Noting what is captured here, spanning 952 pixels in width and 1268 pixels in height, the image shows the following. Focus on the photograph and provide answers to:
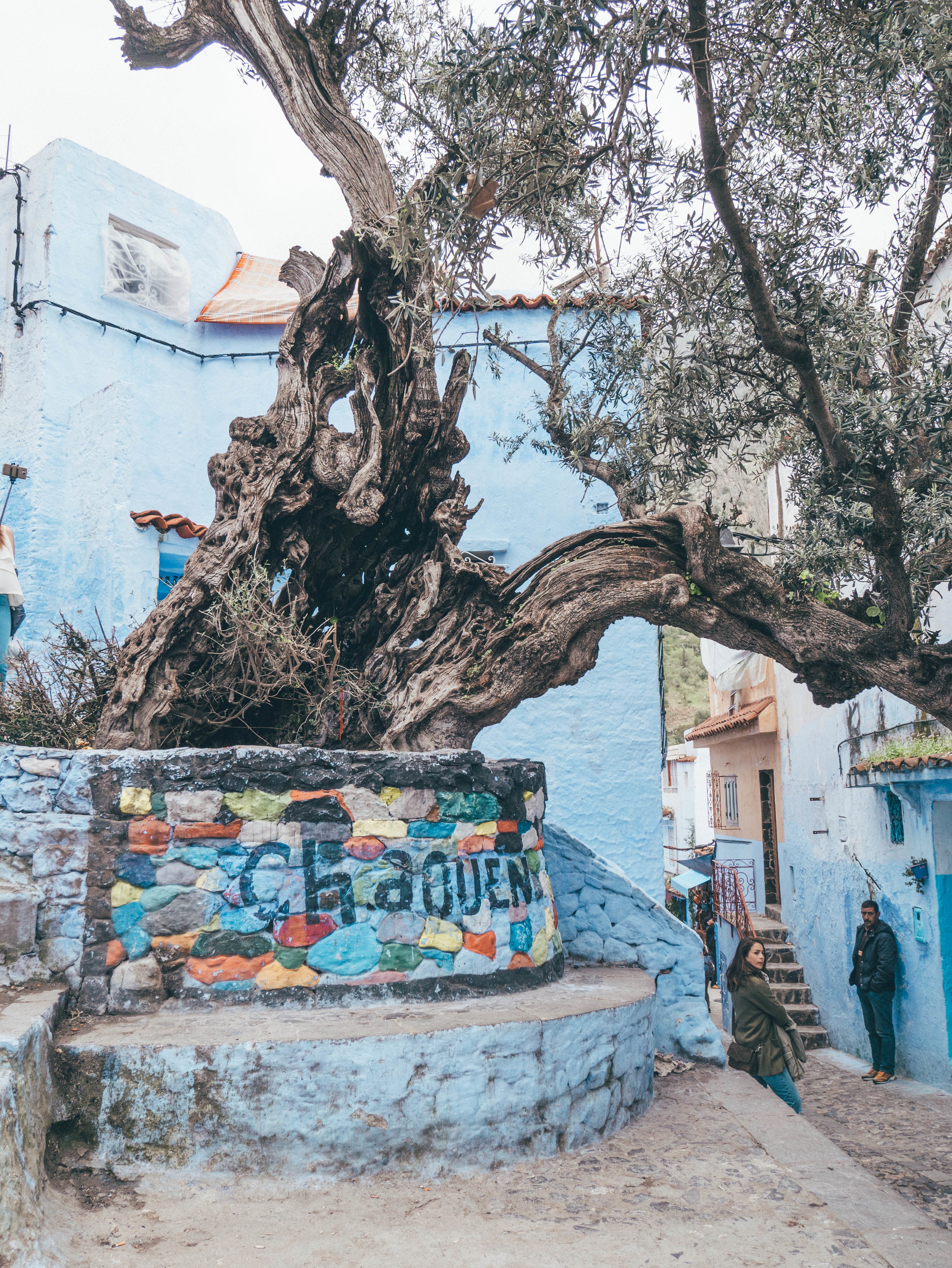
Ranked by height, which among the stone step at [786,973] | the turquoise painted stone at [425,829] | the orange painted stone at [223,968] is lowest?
the stone step at [786,973]

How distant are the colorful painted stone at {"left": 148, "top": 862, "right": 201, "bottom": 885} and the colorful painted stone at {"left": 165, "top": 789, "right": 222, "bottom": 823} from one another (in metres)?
0.23

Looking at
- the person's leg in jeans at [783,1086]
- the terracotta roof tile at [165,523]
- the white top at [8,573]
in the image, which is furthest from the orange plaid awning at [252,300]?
the person's leg in jeans at [783,1086]

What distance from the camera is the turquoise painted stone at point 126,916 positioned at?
483 centimetres

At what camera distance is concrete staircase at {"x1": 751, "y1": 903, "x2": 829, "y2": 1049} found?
42.9ft

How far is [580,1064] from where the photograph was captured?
5.08 metres

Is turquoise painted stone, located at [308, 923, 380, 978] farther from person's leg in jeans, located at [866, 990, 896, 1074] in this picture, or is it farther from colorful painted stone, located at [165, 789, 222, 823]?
person's leg in jeans, located at [866, 990, 896, 1074]

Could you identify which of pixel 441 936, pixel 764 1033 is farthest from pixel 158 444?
pixel 764 1033

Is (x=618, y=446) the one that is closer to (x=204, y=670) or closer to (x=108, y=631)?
(x=204, y=670)

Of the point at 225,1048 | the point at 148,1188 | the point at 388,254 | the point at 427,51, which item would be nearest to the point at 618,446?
the point at 388,254

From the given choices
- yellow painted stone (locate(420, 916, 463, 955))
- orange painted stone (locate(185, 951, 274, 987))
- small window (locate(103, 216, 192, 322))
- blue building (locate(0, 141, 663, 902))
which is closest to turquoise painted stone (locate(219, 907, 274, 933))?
orange painted stone (locate(185, 951, 274, 987))

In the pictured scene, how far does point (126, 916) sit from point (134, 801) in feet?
1.89

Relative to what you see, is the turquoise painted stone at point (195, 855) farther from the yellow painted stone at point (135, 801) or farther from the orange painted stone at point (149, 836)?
the yellow painted stone at point (135, 801)

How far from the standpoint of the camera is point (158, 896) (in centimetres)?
491

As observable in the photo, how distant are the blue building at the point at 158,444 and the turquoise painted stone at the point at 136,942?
467 cm
